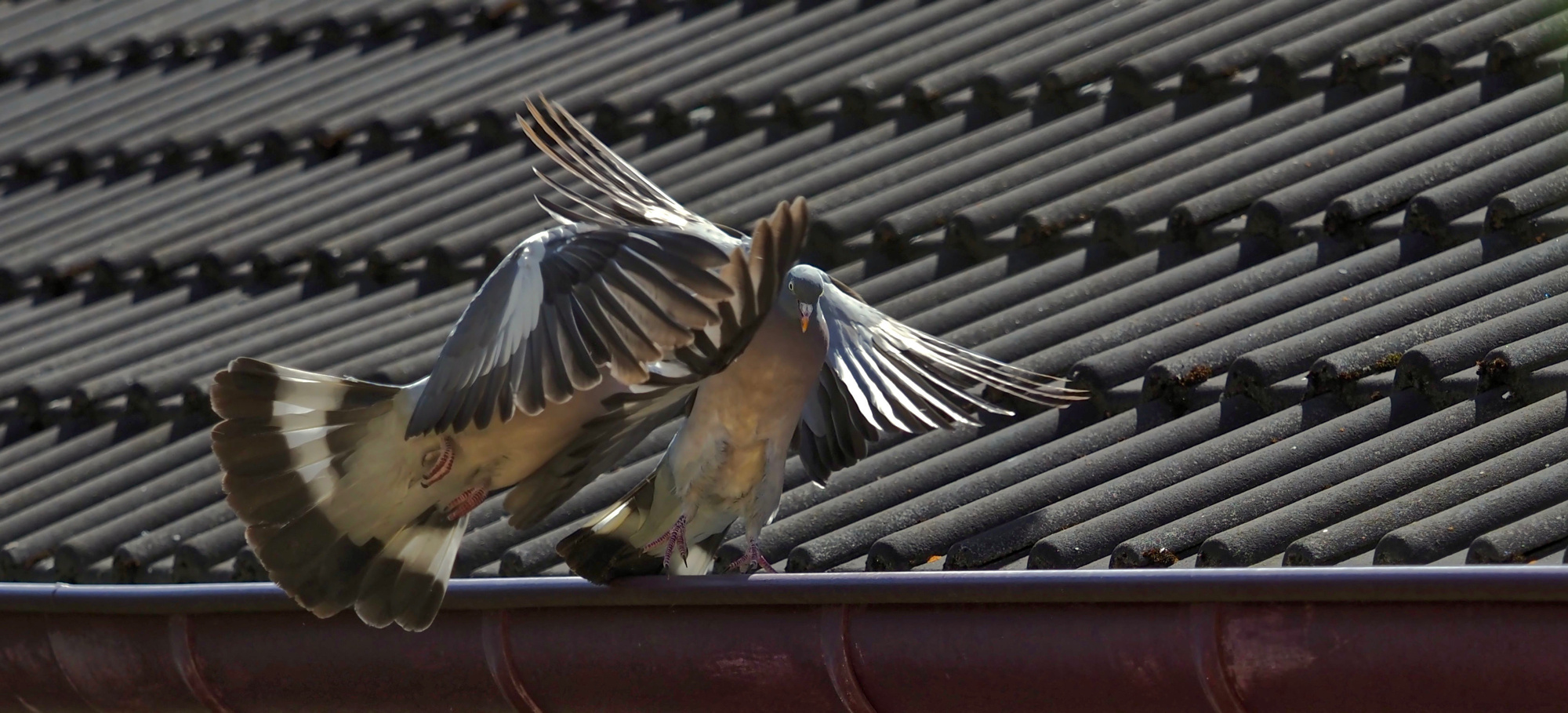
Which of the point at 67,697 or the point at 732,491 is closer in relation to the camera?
the point at 732,491

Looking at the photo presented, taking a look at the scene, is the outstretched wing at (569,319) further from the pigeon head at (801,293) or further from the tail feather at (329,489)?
the pigeon head at (801,293)

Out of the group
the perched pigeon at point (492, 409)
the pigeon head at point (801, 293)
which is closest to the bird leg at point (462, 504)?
the perched pigeon at point (492, 409)

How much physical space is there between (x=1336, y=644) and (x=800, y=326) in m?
1.04

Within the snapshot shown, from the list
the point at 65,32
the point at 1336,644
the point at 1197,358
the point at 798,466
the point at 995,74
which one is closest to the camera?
the point at 1336,644

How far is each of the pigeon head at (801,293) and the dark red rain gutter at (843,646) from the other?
1.51 ft

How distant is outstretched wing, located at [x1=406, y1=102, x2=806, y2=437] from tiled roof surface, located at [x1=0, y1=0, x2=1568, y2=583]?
1.97 ft

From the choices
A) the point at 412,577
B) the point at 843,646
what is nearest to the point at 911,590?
the point at 843,646

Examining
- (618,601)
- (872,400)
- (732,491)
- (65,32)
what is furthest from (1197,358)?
(65,32)

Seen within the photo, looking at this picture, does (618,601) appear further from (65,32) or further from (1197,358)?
(65,32)

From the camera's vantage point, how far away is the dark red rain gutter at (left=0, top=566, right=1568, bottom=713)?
6.73 feet

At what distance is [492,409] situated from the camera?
270cm

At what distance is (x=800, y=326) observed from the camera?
2.89 m

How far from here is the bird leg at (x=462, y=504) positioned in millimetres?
3100

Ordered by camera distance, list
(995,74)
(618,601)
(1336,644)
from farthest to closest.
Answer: (995,74)
(618,601)
(1336,644)
